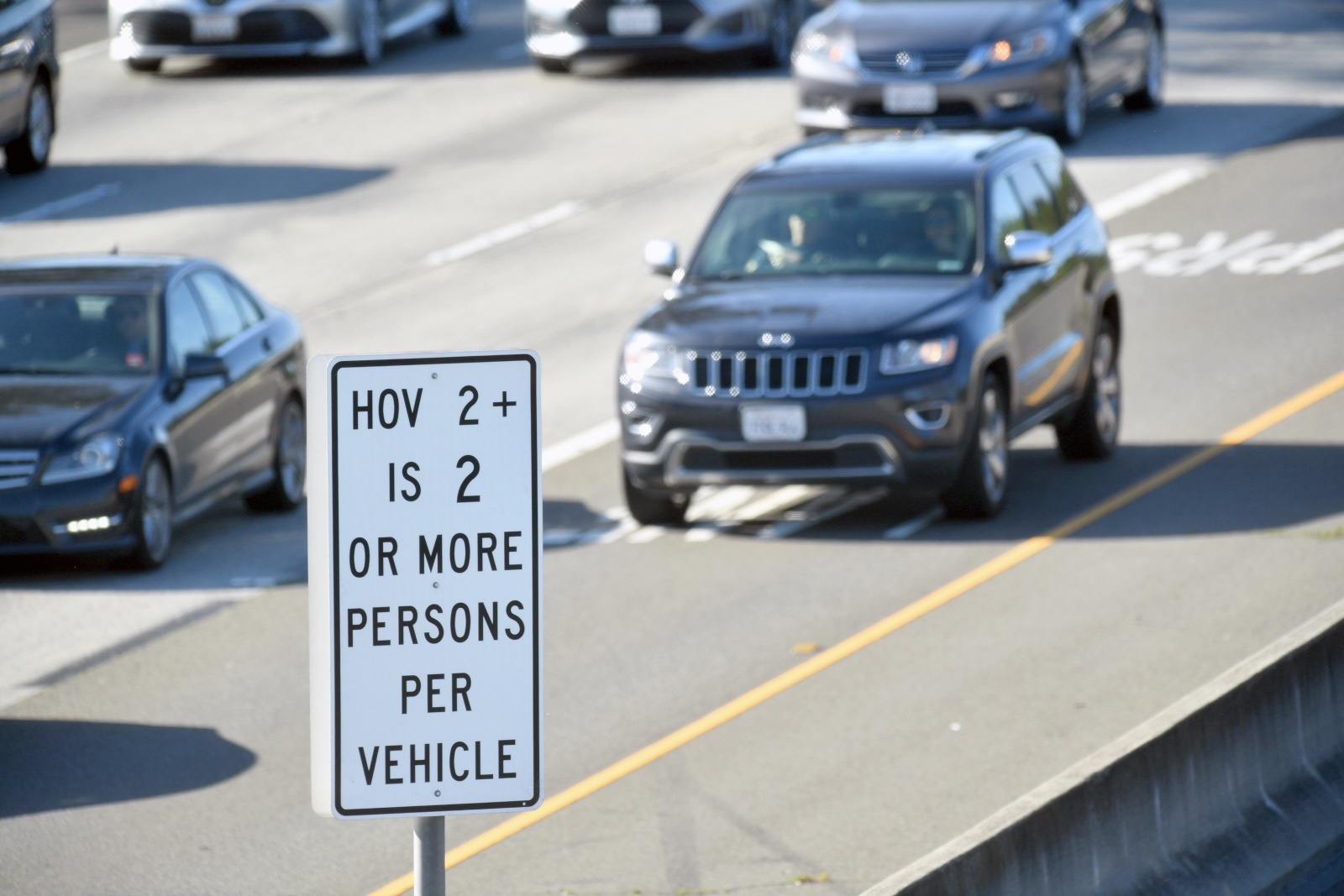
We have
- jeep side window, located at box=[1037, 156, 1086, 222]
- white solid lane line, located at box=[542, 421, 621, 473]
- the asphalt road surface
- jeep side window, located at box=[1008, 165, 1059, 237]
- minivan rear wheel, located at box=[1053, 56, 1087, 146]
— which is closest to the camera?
the asphalt road surface

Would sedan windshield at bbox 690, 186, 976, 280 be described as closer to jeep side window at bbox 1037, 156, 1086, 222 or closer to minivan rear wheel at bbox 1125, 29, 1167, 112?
jeep side window at bbox 1037, 156, 1086, 222

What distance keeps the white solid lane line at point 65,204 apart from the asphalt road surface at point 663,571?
71mm

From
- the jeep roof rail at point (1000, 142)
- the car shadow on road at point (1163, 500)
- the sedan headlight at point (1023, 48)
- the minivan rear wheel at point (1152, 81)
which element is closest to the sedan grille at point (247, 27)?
the sedan headlight at point (1023, 48)

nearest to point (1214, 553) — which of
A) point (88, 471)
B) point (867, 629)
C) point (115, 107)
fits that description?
point (867, 629)

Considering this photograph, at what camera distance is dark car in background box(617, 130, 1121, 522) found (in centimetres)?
1210

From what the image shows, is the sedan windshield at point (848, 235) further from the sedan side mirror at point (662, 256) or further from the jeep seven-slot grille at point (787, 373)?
the jeep seven-slot grille at point (787, 373)

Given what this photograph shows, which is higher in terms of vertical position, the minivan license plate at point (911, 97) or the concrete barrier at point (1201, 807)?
the concrete barrier at point (1201, 807)

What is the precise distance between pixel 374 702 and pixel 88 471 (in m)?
8.38

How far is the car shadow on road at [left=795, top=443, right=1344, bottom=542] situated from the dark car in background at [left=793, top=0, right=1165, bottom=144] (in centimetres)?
772

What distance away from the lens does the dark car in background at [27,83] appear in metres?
21.3

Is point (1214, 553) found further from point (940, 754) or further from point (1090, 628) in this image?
point (940, 754)

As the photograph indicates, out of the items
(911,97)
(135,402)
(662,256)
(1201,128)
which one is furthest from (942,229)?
(1201,128)

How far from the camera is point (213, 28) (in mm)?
25812

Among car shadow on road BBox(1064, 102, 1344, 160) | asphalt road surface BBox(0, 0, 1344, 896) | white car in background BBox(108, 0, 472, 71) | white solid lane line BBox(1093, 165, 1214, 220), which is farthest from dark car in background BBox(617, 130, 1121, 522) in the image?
white car in background BBox(108, 0, 472, 71)
